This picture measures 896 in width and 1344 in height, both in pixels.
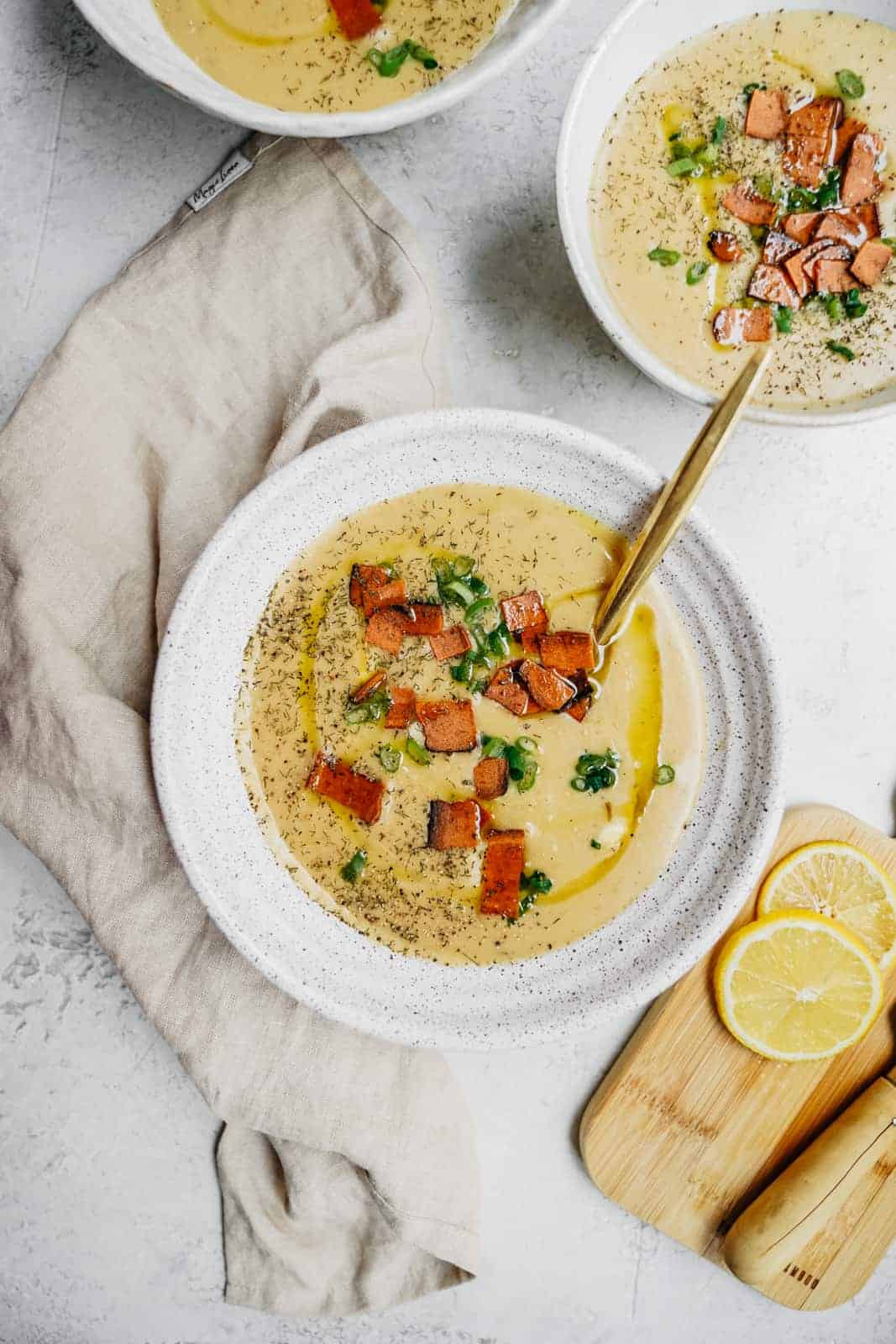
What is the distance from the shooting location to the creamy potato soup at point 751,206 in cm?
204

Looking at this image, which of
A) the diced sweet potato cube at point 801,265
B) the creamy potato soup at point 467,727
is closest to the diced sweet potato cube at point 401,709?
the creamy potato soup at point 467,727

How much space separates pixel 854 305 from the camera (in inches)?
81.2

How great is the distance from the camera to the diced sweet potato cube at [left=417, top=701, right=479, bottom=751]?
200cm

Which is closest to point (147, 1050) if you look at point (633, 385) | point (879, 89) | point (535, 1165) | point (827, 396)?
point (535, 1165)

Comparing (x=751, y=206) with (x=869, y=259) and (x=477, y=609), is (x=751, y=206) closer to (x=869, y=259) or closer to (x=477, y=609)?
(x=869, y=259)

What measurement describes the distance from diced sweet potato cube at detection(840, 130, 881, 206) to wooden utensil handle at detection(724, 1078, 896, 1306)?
1908mm

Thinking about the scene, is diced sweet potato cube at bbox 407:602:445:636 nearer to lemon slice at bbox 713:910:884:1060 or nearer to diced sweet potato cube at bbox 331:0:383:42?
lemon slice at bbox 713:910:884:1060

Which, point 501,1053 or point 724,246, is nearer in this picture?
point 724,246

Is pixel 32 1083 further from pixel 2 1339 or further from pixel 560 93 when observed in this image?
pixel 560 93

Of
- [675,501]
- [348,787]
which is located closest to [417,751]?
[348,787]

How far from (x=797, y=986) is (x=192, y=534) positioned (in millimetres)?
1656

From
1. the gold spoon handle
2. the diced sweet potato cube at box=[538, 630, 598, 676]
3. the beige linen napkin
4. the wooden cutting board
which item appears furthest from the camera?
the wooden cutting board

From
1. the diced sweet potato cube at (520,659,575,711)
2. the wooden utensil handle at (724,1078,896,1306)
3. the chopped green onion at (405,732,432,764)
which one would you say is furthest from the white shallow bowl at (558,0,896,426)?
the wooden utensil handle at (724,1078,896,1306)

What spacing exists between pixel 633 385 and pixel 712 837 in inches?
40.2
